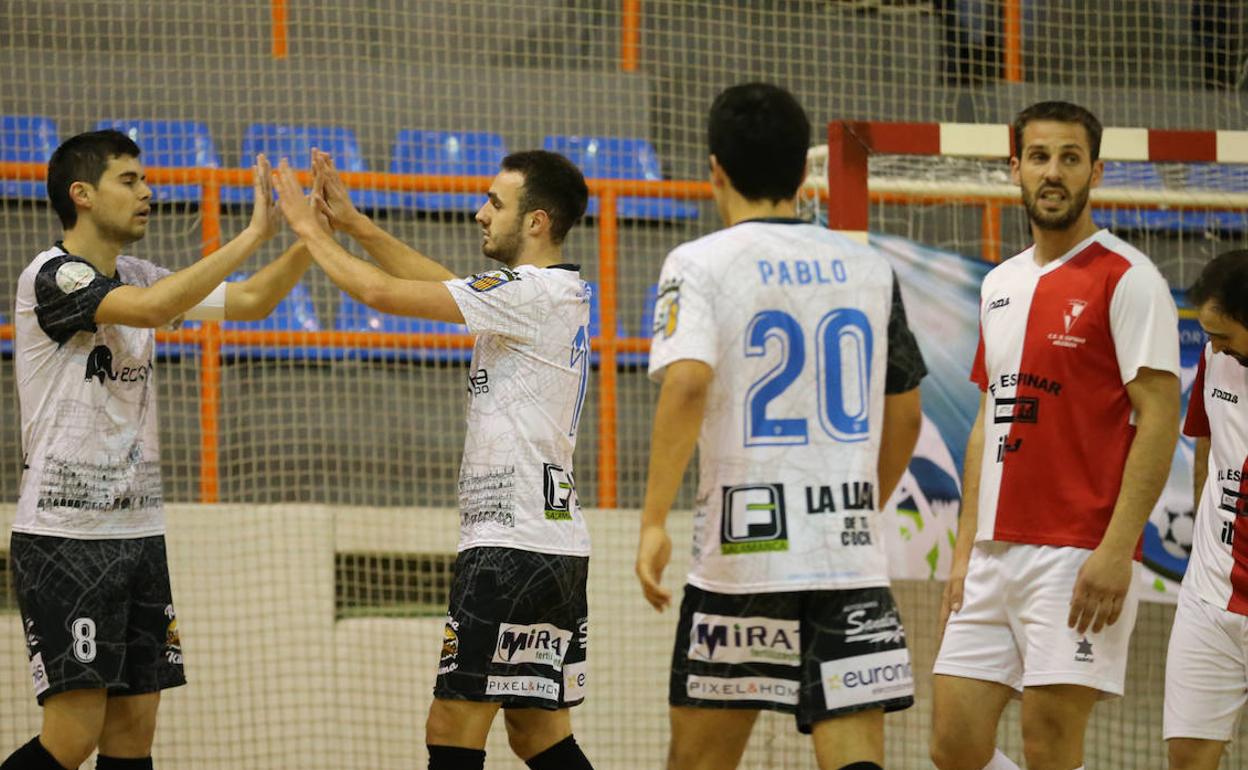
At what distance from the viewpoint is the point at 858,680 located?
10.5 ft

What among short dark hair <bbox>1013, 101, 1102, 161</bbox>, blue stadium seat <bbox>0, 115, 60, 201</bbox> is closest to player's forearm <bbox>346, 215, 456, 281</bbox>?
short dark hair <bbox>1013, 101, 1102, 161</bbox>

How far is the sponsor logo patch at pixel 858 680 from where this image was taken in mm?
3201

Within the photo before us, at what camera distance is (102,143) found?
453 centimetres

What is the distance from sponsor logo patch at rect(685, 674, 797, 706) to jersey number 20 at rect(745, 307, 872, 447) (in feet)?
1.72

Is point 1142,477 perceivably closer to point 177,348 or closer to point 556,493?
point 556,493

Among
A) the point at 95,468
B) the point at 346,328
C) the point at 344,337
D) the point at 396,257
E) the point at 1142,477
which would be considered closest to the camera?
the point at 1142,477

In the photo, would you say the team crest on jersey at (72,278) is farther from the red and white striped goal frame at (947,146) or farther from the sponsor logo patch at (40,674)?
the red and white striped goal frame at (947,146)

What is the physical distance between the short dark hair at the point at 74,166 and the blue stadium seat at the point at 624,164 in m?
4.24

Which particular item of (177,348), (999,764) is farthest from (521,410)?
(177,348)

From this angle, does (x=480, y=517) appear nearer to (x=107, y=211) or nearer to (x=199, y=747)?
(x=107, y=211)

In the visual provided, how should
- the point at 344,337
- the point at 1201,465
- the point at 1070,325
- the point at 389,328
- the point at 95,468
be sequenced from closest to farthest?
the point at 1070,325 → the point at 95,468 → the point at 1201,465 → the point at 344,337 → the point at 389,328

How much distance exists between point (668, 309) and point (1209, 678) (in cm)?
237

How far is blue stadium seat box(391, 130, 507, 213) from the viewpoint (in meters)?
8.48

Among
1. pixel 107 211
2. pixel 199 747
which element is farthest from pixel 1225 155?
pixel 199 747
